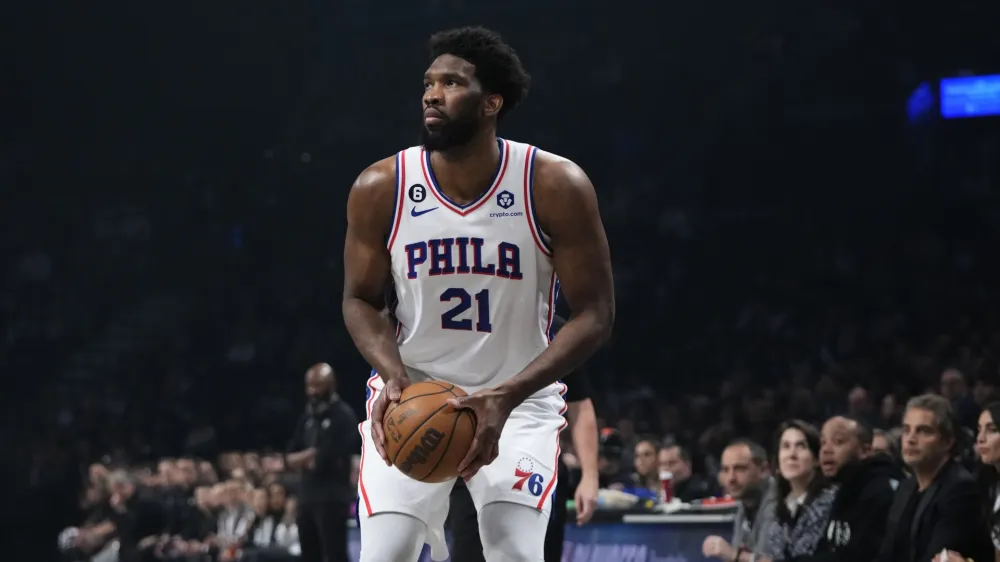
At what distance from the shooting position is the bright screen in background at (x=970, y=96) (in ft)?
44.4

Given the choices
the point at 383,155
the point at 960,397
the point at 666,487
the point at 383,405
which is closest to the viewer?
the point at 383,405

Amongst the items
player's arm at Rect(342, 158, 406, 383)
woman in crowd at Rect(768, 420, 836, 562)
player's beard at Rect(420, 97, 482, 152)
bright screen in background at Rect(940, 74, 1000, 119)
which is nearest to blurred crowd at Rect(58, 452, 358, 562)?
woman in crowd at Rect(768, 420, 836, 562)

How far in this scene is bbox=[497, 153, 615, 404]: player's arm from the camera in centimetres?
325

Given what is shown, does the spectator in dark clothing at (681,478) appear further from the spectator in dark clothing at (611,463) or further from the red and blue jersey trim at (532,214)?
the red and blue jersey trim at (532,214)

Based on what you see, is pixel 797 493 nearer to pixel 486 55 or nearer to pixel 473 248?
pixel 473 248

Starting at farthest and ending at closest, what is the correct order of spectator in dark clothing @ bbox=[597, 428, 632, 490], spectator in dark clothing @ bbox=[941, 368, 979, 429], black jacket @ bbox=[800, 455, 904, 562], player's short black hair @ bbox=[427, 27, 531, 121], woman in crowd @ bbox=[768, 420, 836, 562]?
spectator in dark clothing @ bbox=[941, 368, 979, 429]
spectator in dark clothing @ bbox=[597, 428, 632, 490]
woman in crowd @ bbox=[768, 420, 836, 562]
black jacket @ bbox=[800, 455, 904, 562]
player's short black hair @ bbox=[427, 27, 531, 121]

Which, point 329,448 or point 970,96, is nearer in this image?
point 329,448

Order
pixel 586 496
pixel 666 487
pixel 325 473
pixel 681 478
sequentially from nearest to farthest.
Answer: pixel 586 496 < pixel 666 487 < pixel 681 478 < pixel 325 473

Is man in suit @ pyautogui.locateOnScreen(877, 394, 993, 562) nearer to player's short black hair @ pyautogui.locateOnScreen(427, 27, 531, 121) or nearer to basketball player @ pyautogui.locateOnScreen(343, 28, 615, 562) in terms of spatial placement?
basketball player @ pyautogui.locateOnScreen(343, 28, 615, 562)

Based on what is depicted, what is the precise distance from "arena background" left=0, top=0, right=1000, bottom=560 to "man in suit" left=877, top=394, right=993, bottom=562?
6.55 metres

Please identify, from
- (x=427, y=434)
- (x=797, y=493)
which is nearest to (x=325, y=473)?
(x=797, y=493)

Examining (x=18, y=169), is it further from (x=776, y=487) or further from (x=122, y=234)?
(x=776, y=487)

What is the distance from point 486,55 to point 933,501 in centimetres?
260

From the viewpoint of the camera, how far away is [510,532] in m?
3.21
